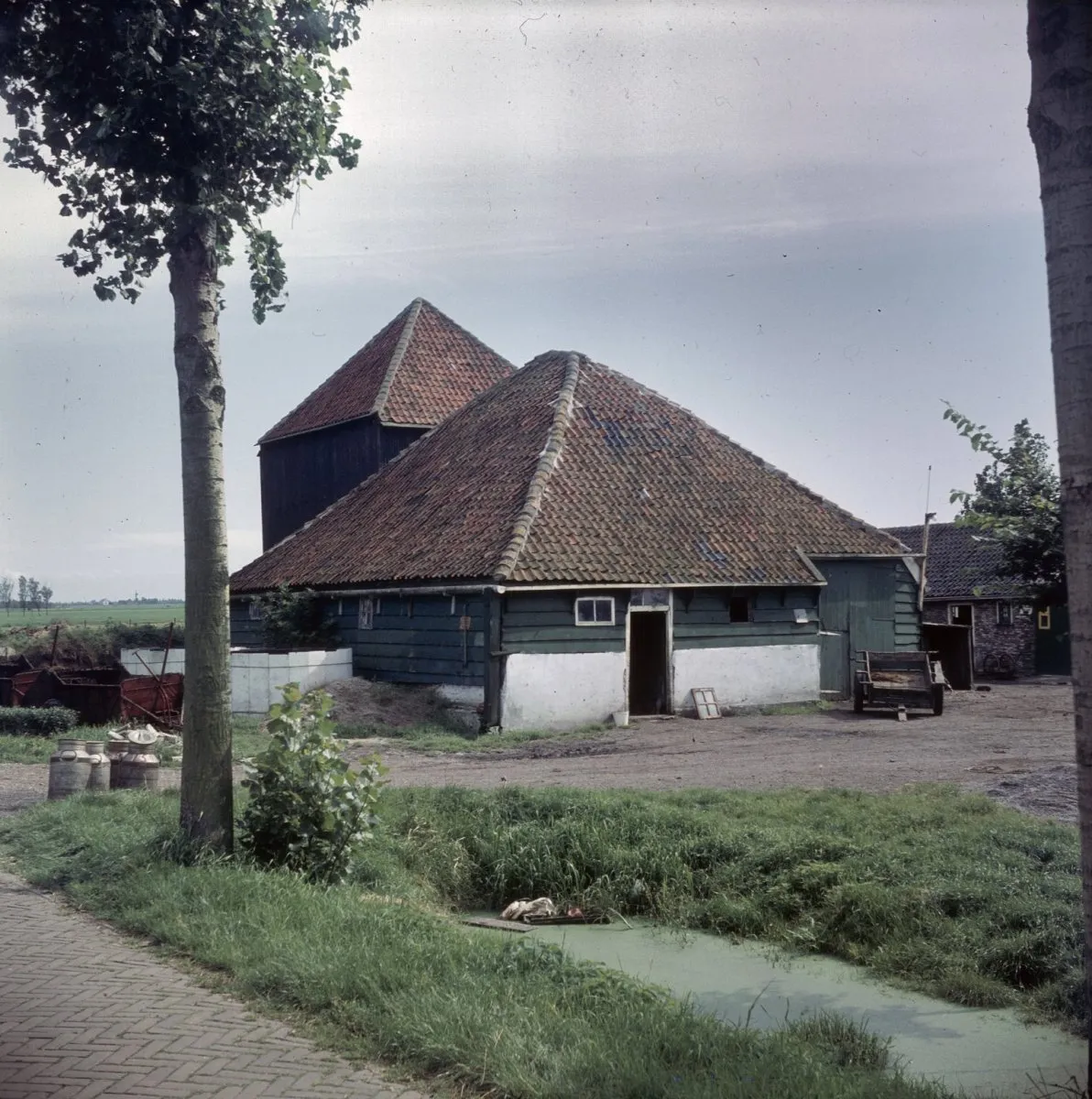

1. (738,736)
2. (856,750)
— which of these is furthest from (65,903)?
(738,736)

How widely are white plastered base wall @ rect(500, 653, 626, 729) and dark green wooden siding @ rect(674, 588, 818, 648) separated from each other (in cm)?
176

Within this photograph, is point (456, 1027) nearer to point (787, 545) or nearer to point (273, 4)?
point (273, 4)

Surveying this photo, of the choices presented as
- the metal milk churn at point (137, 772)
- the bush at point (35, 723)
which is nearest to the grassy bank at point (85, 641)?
the bush at point (35, 723)

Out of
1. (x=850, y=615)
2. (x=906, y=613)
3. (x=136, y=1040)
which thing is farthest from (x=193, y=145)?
(x=906, y=613)

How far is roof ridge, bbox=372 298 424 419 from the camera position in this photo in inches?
1129

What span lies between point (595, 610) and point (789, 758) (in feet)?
19.0

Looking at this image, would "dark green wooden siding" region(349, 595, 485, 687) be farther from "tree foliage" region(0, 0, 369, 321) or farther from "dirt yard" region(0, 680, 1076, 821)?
"tree foliage" region(0, 0, 369, 321)

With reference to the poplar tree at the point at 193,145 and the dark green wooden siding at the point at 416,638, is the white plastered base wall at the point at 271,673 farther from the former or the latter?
the poplar tree at the point at 193,145

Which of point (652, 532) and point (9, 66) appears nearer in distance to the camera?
point (9, 66)

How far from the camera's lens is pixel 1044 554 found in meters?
9.55

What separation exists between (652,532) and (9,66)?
15669mm

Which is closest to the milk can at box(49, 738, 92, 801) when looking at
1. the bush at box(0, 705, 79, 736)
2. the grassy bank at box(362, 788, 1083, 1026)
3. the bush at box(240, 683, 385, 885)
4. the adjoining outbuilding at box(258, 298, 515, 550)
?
the grassy bank at box(362, 788, 1083, 1026)

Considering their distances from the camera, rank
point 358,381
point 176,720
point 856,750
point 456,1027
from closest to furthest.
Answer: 1. point 456,1027
2. point 856,750
3. point 176,720
4. point 358,381

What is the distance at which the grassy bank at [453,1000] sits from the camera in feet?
A: 15.0
